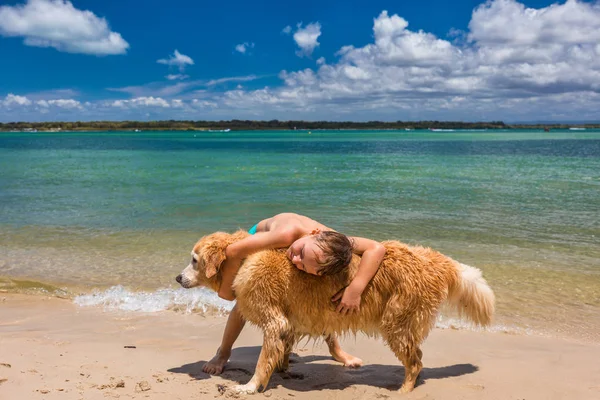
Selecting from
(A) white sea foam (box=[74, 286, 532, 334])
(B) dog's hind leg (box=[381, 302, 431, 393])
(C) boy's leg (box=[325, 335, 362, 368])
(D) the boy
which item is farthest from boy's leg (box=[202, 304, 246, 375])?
(A) white sea foam (box=[74, 286, 532, 334])

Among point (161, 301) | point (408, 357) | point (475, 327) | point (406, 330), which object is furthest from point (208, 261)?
point (475, 327)

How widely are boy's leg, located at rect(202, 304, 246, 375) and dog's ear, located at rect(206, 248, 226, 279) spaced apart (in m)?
0.56

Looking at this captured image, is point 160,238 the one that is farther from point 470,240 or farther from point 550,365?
point 550,365

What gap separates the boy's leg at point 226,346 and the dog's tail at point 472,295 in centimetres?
229

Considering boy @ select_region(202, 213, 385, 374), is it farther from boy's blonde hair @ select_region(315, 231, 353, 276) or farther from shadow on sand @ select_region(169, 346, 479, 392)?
shadow on sand @ select_region(169, 346, 479, 392)

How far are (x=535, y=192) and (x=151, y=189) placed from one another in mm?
18122

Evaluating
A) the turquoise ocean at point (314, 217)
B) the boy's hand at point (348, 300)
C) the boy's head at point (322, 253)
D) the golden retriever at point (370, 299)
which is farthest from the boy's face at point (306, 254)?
the turquoise ocean at point (314, 217)

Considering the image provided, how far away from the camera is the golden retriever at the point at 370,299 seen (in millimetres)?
4723

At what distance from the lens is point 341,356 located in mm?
5695

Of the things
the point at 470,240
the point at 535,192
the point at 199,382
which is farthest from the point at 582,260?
the point at 535,192

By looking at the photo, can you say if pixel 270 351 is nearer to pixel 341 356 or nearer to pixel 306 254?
pixel 306 254

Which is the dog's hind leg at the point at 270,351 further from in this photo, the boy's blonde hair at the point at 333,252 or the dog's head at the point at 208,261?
the dog's head at the point at 208,261

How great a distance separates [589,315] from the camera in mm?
7570

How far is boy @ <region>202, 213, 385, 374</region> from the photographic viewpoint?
15.0ft
